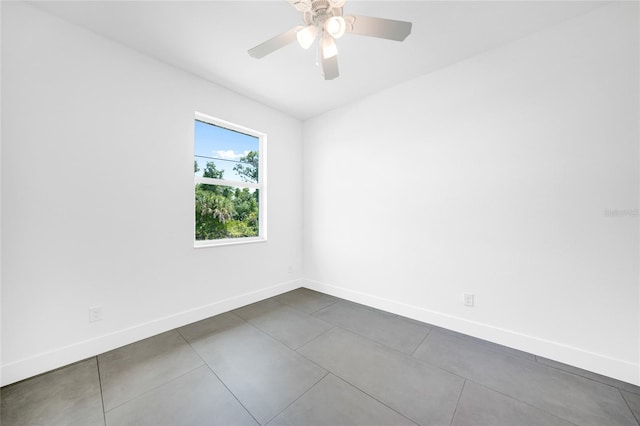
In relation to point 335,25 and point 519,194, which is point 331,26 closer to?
point 335,25

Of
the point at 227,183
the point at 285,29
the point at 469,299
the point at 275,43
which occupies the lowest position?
the point at 469,299

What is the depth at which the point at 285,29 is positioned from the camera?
6.45ft

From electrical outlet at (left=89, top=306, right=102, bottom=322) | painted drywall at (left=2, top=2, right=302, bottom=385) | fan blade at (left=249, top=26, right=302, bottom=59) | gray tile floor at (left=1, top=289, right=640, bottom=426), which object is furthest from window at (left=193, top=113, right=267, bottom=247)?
fan blade at (left=249, top=26, right=302, bottom=59)

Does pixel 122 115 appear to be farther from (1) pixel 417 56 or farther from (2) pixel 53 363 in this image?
(1) pixel 417 56

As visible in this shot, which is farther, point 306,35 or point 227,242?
point 227,242

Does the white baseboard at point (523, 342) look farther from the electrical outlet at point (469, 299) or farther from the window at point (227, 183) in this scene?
the window at point (227, 183)

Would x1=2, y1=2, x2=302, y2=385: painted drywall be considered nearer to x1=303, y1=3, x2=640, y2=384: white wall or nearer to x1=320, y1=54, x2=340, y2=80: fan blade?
x1=320, y1=54, x2=340, y2=80: fan blade

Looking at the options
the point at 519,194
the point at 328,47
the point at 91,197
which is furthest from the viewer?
the point at 519,194

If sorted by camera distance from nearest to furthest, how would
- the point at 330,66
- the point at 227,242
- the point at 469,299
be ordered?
the point at 330,66 → the point at 469,299 → the point at 227,242

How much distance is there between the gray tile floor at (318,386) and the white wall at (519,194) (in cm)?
36

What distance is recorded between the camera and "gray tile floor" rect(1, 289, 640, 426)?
137 cm

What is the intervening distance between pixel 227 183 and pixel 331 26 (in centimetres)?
215

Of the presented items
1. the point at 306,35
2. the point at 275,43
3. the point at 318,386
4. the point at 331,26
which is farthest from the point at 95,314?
the point at 331,26

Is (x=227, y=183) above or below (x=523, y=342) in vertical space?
above
